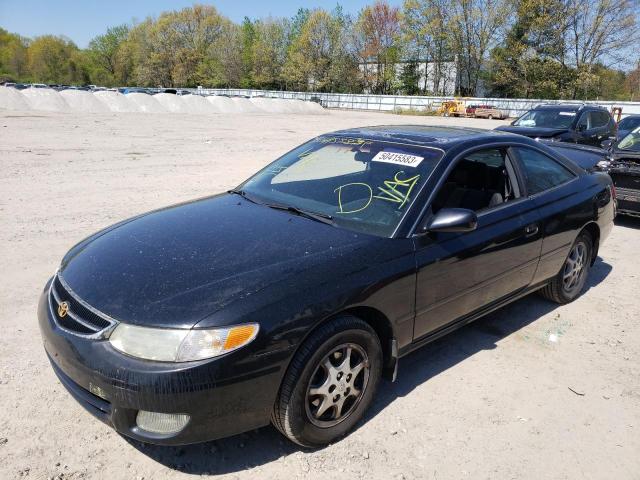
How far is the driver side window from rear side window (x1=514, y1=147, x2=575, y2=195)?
182 millimetres

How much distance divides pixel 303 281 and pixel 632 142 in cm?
Result: 769

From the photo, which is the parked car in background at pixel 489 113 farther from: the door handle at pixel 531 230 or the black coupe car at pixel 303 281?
the door handle at pixel 531 230

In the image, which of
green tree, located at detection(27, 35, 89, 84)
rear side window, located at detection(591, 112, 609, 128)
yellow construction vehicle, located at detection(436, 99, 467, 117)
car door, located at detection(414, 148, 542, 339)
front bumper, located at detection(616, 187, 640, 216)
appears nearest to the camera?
car door, located at detection(414, 148, 542, 339)

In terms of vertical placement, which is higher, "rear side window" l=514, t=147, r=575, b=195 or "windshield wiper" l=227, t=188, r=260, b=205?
"rear side window" l=514, t=147, r=575, b=195

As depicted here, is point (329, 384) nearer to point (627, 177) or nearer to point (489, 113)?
point (627, 177)

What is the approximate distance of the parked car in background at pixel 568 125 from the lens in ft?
35.6

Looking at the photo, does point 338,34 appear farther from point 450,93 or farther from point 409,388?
point 409,388

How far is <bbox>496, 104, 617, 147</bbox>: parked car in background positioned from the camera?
10.8 metres

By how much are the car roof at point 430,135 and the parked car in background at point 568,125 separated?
7.36 meters

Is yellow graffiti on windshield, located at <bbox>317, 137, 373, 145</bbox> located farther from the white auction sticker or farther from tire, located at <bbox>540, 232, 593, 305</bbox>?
tire, located at <bbox>540, 232, 593, 305</bbox>

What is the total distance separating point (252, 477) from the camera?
7.97 feet

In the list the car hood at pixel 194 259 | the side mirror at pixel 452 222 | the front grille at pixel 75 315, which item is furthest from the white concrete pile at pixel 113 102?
the side mirror at pixel 452 222

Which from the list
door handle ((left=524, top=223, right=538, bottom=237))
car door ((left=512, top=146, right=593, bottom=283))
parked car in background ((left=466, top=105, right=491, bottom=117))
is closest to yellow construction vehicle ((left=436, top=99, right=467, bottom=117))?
parked car in background ((left=466, top=105, right=491, bottom=117))

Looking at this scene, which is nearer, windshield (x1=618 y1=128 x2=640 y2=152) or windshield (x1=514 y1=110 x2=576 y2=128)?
windshield (x1=618 y1=128 x2=640 y2=152)
